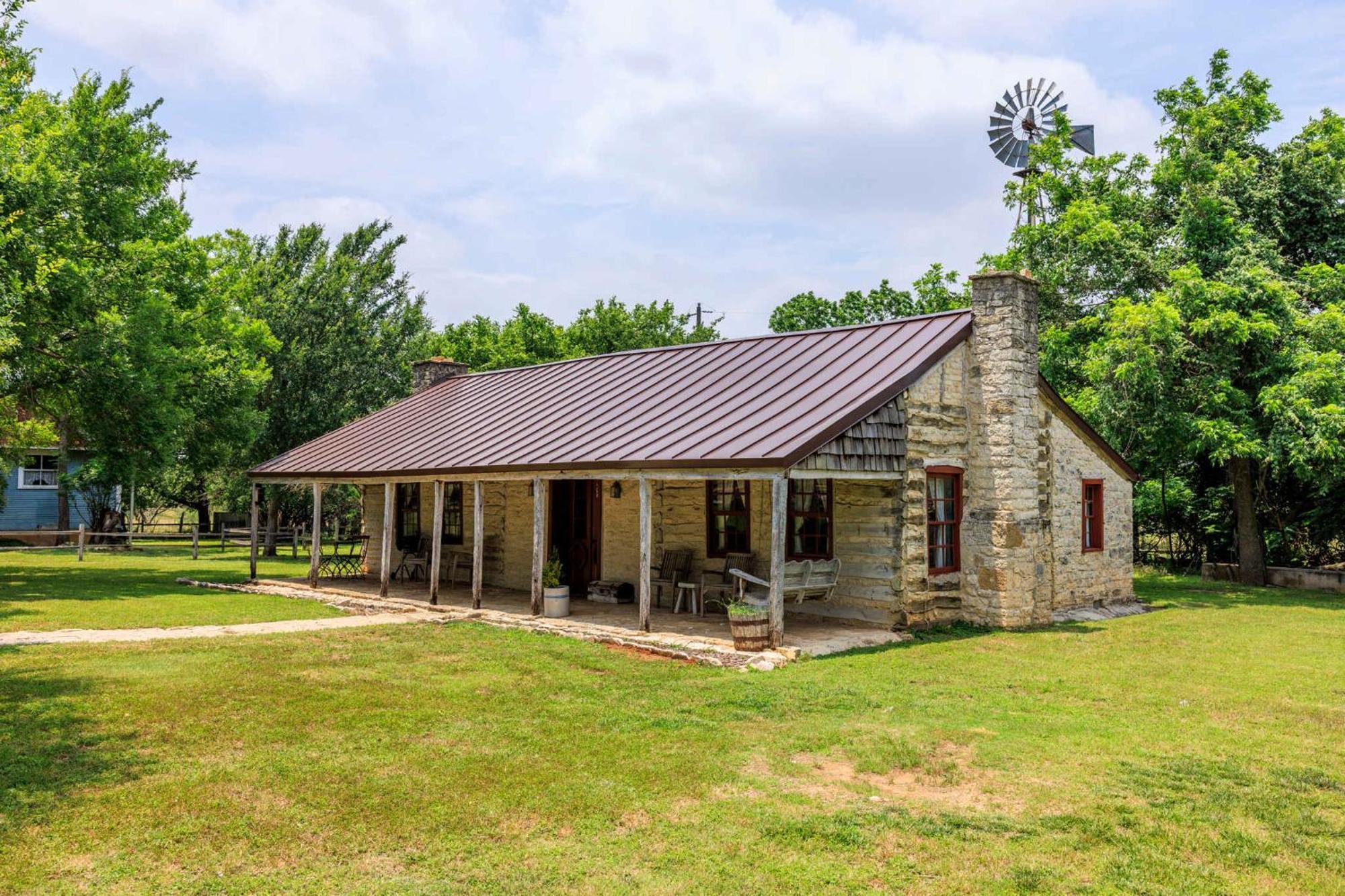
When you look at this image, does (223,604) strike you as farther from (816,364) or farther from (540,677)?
(816,364)

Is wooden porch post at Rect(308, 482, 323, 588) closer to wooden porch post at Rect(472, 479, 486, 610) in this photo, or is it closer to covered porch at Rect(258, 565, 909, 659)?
covered porch at Rect(258, 565, 909, 659)

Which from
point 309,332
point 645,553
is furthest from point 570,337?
point 645,553

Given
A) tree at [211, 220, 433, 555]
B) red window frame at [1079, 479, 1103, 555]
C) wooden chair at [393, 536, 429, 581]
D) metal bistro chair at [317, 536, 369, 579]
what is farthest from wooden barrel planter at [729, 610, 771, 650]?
tree at [211, 220, 433, 555]

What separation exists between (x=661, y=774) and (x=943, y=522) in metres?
8.26

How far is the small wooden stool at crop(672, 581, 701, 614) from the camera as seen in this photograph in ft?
47.1

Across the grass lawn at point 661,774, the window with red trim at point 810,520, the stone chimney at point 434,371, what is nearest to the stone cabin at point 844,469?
the window with red trim at point 810,520

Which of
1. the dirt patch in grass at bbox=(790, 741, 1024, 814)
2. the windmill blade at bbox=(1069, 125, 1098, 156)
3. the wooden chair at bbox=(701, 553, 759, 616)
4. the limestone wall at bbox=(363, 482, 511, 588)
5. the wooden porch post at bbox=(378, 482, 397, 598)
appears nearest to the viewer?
the dirt patch in grass at bbox=(790, 741, 1024, 814)

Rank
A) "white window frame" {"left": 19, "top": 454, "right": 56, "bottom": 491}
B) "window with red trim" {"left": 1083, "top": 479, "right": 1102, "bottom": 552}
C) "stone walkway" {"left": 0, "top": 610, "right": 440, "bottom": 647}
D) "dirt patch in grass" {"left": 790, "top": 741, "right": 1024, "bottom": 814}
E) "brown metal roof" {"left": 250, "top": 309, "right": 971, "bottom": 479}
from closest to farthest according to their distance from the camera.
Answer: "dirt patch in grass" {"left": 790, "top": 741, "right": 1024, "bottom": 814}
"stone walkway" {"left": 0, "top": 610, "right": 440, "bottom": 647}
"brown metal roof" {"left": 250, "top": 309, "right": 971, "bottom": 479}
"window with red trim" {"left": 1083, "top": 479, "right": 1102, "bottom": 552}
"white window frame" {"left": 19, "top": 454, "right": 56, "bottom": 491}

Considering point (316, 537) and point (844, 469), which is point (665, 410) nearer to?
point (844, 469)

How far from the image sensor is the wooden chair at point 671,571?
48.6 feet

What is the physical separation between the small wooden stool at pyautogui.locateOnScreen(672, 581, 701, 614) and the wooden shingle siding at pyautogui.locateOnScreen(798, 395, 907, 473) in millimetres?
3672

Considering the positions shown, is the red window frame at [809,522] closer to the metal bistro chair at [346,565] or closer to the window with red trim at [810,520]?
the window with red trim at [810,520]

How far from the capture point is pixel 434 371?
22750 mm

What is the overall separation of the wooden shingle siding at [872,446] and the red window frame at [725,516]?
104 inches
